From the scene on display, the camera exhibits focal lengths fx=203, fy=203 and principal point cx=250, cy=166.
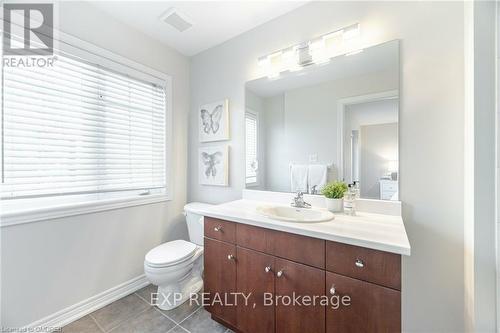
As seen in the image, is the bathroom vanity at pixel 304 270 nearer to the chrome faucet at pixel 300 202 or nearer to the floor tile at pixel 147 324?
the chrome faucet at pixel 300 202

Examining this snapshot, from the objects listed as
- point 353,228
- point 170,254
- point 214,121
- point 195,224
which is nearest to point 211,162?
point 214,121

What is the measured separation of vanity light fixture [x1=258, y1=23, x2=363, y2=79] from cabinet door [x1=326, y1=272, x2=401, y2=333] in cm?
144

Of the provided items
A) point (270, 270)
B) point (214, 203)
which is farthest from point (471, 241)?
point (214, 203)

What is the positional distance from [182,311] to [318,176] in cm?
154

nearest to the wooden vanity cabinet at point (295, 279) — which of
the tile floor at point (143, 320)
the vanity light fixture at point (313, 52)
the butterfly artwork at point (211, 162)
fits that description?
the tile floor at point (143, 320)

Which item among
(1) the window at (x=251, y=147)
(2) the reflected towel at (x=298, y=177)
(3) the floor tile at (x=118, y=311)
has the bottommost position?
(3) the floor tile at (x=118, y=311)

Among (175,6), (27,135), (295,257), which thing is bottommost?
(295,257)

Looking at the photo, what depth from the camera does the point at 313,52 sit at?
157cm

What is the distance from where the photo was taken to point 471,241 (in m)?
1.00

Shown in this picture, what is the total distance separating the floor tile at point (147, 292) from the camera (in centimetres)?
181

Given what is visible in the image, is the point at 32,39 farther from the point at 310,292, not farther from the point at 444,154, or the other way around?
the point at 444,154

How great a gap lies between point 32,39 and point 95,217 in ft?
4.40

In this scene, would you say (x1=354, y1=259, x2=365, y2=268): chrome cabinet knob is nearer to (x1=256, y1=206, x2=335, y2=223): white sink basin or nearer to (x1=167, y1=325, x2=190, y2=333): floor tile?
(x1=256, y1=206, x2=335, y2=223): white sink basin

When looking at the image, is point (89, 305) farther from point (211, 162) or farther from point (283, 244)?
point (283, 244)
